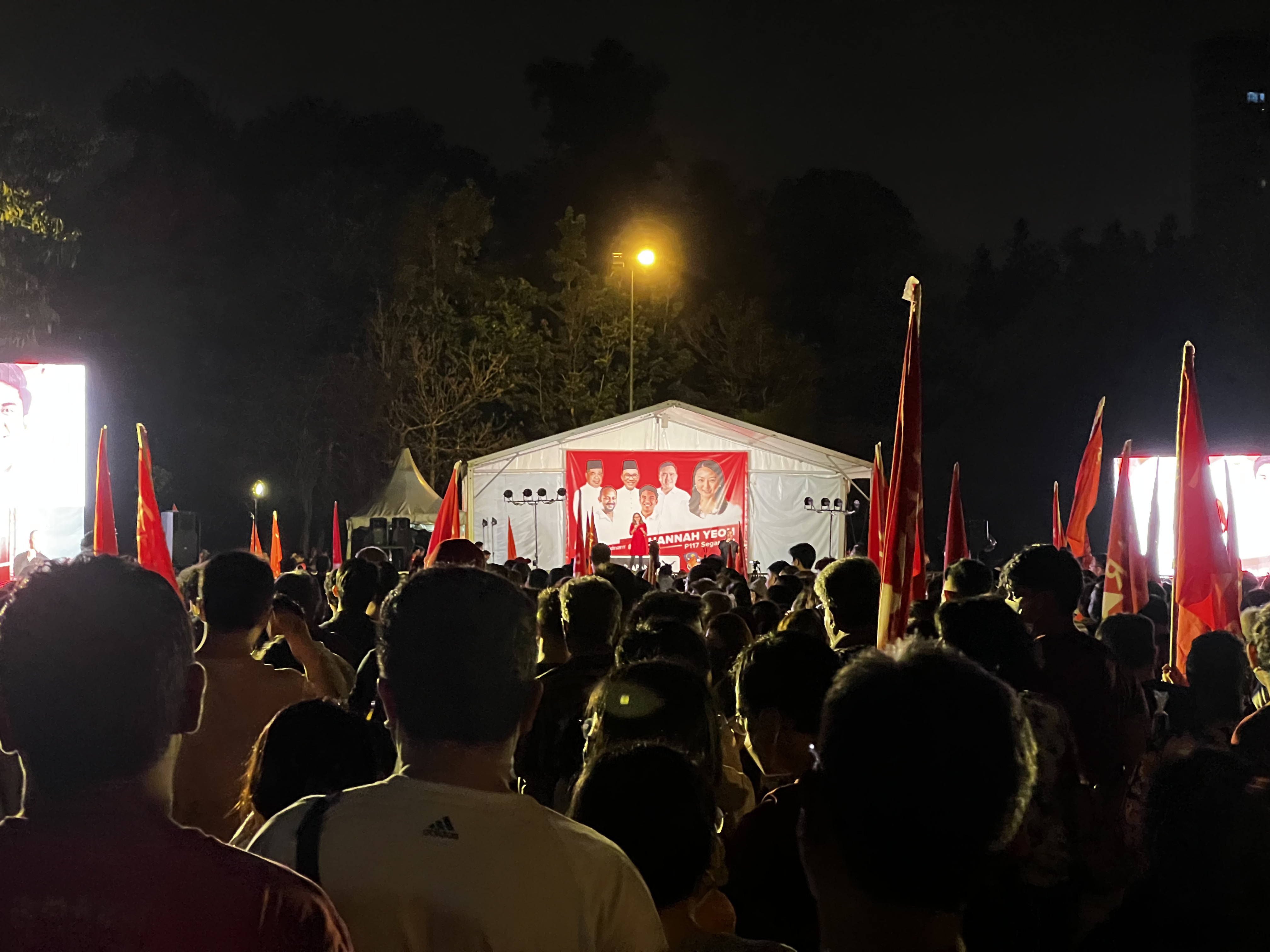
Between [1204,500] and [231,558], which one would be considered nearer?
[231,558]

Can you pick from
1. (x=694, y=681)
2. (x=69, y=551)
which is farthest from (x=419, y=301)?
(x=694, y=681)

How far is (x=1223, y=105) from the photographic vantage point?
1842 inches

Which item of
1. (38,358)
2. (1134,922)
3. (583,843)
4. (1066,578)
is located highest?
(38,358)

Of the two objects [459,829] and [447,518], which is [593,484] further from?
[459,829]

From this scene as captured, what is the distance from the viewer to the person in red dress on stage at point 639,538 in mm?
25734

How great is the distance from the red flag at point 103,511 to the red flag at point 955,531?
18.6ft

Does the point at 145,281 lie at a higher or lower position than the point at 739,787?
higher

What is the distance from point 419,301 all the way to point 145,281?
8.79 meters

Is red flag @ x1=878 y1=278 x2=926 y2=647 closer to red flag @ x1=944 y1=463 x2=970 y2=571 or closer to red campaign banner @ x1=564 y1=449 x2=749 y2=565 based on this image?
red flag @ x1=944 y1=463 x2=970 y2=571

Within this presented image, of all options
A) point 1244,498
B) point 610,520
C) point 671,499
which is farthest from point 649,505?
point 1244,498

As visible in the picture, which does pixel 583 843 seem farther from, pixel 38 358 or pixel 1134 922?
pixel 38 358

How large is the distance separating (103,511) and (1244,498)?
2203 cm

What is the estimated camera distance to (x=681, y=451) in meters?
26.2

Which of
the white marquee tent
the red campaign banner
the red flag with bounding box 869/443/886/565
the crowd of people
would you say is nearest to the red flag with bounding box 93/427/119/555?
the crowd of people
